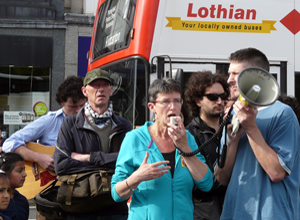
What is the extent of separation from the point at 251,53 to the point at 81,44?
11341 mm

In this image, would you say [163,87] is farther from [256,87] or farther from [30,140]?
[30,140]

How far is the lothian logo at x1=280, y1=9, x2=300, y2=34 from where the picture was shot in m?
5.74

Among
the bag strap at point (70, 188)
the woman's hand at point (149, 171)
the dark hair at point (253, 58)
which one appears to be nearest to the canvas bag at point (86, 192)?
the bag strap at point (70, 188)

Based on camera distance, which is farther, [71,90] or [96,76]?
[71,90]

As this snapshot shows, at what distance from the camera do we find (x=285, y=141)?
235 centimetres

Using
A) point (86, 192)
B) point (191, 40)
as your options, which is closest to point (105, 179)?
point (86, 192)

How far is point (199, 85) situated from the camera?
3869 millimetres

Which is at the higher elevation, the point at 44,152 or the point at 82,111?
the point at 82,111

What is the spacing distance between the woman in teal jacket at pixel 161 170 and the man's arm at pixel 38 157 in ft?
4.99

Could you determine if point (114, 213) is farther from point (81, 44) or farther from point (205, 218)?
point (81, 44)

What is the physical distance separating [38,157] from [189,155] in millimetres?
2039

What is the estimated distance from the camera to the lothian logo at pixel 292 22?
5738 millimetres

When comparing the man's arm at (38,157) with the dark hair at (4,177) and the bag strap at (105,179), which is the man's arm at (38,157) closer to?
the dark hair at (4,177)

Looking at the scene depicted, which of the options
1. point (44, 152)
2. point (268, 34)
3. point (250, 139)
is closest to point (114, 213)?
point (44, 152)
